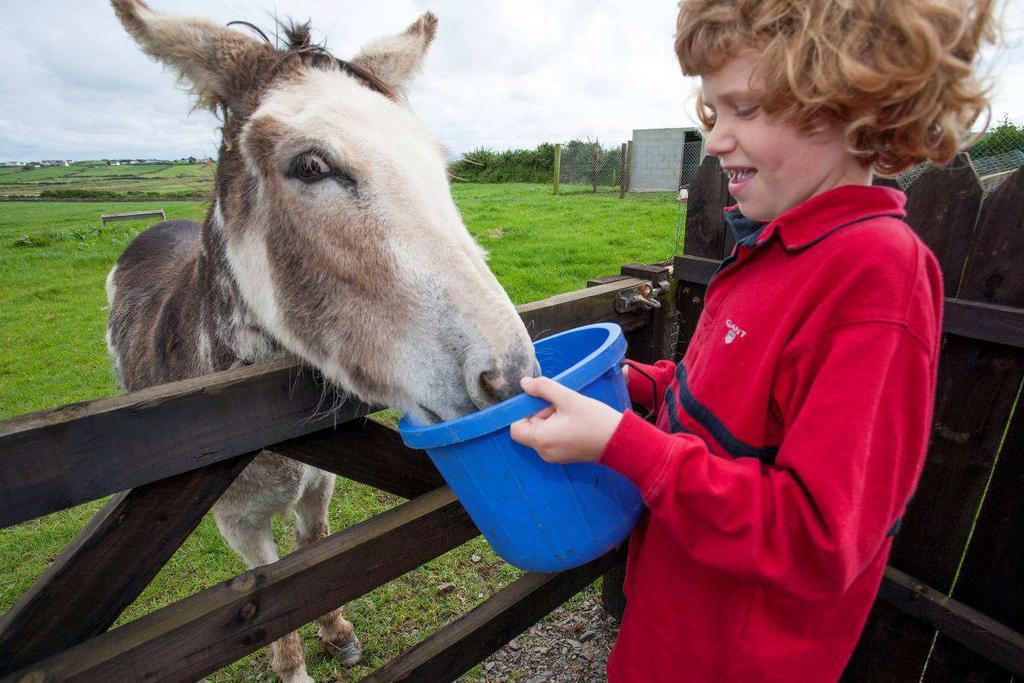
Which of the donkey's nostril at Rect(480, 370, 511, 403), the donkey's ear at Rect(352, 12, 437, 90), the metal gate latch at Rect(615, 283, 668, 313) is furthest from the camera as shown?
the metal gate latch at Rect(615, 283, 668, 313)

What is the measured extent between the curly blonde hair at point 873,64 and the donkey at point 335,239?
786mm

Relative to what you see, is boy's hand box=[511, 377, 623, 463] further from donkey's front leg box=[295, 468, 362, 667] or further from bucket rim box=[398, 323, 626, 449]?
donkey's front leg box=[295, 468, 362, 667]

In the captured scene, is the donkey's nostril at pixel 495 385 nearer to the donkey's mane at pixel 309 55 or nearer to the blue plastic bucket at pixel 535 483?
the blue plastic bucket at pixel 535 483

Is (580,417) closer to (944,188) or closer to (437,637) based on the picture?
(437,637)

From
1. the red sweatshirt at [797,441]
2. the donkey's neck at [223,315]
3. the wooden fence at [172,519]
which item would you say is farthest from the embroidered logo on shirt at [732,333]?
the donkey's neck at [223,315]

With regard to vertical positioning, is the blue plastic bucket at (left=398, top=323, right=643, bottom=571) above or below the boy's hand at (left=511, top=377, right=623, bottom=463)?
below

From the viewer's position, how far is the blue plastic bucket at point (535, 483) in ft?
3.88

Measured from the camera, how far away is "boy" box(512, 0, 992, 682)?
95cm

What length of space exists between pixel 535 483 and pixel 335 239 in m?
0.90

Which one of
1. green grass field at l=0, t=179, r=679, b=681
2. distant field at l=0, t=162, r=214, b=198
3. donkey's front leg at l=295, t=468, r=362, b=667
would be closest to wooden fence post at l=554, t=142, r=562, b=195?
green grass field at l=0, t=179, r=679, b=681

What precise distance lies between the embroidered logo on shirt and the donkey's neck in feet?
4.86

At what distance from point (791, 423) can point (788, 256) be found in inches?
14.9

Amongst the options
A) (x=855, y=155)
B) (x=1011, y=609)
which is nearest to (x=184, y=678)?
(x=855, y=155)

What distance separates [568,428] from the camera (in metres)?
1.08
